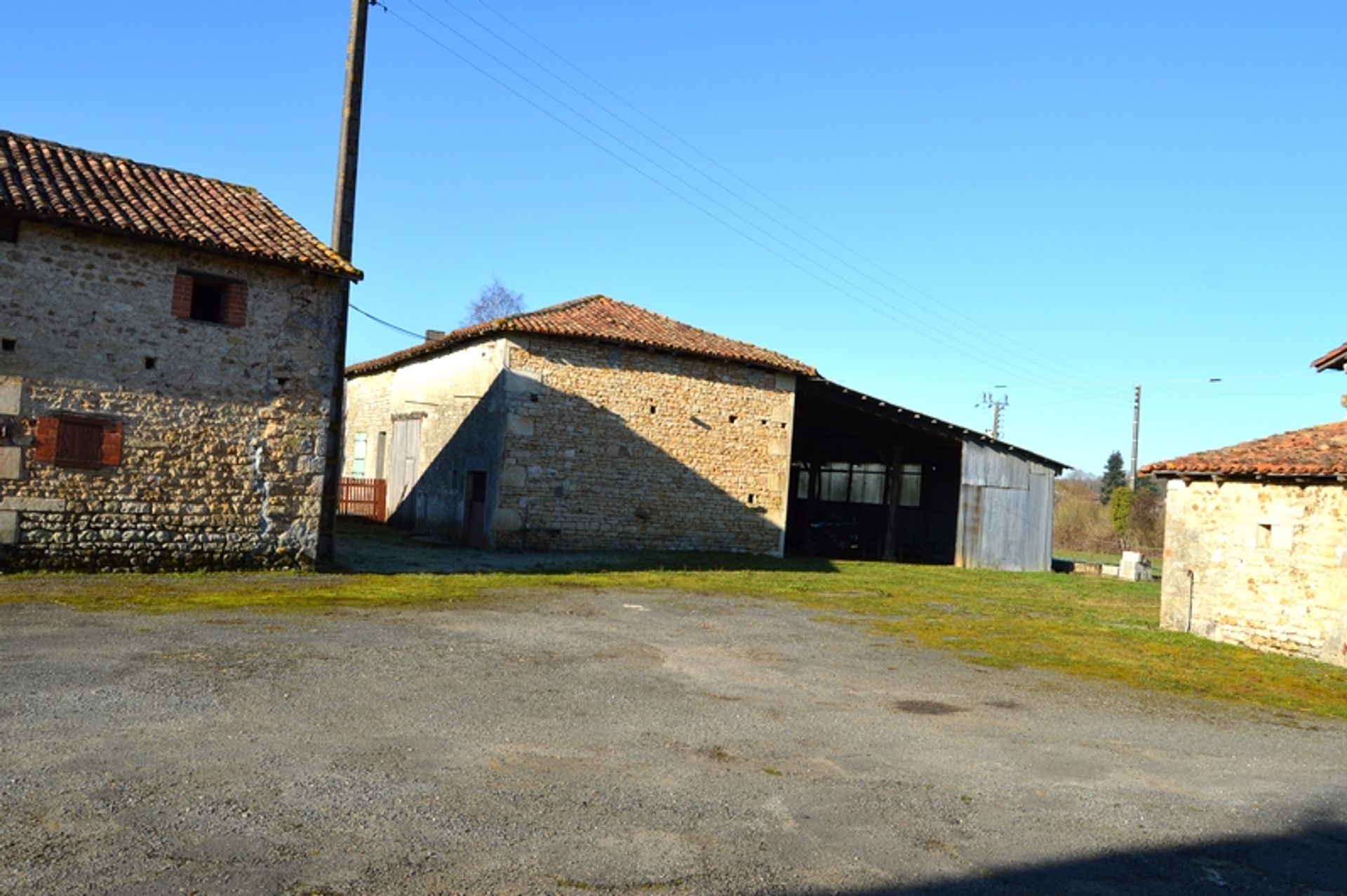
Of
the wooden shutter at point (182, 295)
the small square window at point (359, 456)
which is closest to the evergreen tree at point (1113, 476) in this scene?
the small square window at point (359, 456)

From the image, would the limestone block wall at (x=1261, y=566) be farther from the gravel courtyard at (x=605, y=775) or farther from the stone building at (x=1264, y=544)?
the gravel courtyard at (x=605, y=775)

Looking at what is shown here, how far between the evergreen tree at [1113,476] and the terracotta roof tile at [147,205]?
65.2m

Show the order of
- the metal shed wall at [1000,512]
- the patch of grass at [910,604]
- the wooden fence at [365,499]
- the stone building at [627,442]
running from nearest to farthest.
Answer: the patch of grass at [910,604]
the stone building at [627,442]
the metal shed wall at [1000,512]
the wooden fence at [365,499]

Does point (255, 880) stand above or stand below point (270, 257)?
below

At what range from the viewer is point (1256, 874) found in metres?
4.84

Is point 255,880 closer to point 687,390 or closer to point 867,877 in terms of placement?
point 867,877

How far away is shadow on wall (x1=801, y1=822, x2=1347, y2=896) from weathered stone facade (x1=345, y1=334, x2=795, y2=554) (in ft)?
51.9

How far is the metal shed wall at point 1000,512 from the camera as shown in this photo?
2588 centimetres

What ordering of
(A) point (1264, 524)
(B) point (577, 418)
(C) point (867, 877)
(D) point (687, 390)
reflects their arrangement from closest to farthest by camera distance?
(C) point (867, 877)
(A) point (1264, 524)
(B) point (577, 418)
(D) point (687, 390)

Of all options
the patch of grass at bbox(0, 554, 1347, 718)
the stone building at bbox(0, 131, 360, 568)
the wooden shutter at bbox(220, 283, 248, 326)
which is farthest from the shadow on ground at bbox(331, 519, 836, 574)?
the wooden shutter at bbox(220, 283, 248, 326)

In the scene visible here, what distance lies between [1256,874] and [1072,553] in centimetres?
3809

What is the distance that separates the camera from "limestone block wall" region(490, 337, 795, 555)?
20.1m

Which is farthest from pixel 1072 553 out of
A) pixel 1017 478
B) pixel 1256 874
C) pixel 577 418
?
pixel 1256 874

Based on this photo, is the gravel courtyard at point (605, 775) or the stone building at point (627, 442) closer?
the gravel courtyard at point (605, 775)
